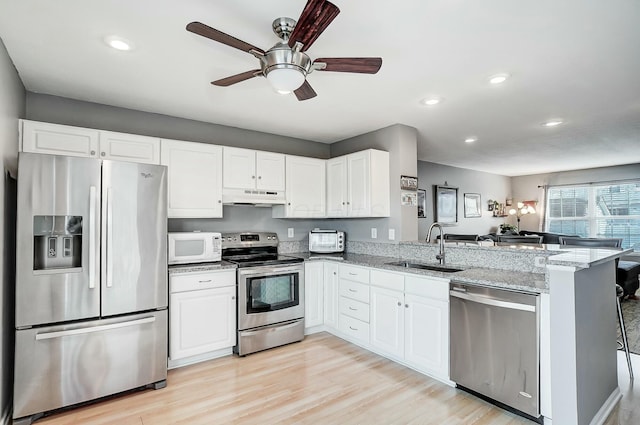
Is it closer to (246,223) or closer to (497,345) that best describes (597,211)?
(497,345)

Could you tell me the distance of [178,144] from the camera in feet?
10.7

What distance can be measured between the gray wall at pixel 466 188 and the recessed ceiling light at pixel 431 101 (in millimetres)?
3478

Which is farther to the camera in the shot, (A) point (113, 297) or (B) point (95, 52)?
(A) point (113, 297)

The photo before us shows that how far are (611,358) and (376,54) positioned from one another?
2760 millimetres

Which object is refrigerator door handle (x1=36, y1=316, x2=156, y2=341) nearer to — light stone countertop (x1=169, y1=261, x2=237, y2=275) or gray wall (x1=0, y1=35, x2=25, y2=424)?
gray wall (x1=0, y1=35, x2=25, y2=424)

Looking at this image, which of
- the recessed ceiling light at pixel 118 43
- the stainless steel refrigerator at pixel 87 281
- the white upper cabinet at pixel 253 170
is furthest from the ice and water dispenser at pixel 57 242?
the white upper cabinet at pixel 253 170

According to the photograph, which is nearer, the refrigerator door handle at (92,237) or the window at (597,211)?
the refrigerator door handle at (92,237)

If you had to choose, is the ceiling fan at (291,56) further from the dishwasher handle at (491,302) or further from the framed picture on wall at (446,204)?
the framed picture on wall at (446,204)

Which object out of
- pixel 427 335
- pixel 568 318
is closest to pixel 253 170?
pixel 427 335

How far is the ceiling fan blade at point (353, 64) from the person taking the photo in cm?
183

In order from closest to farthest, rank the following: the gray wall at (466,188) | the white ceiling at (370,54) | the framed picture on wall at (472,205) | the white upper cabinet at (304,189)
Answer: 1. the white ceiling at (370,54)
2. the white upper cabinet at (304,189)
3. the gray wall at (466,188)
4. the framed picture on wall at (472,205)

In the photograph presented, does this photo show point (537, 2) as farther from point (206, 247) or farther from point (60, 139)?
point (60, 139)

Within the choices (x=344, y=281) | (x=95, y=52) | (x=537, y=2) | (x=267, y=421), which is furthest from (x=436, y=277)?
(x=95, y=52)

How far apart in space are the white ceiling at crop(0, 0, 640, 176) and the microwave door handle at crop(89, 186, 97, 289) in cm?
96
